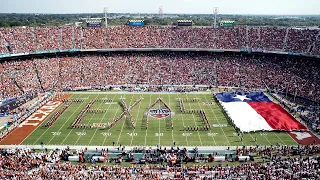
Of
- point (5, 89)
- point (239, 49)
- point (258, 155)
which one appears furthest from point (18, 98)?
point (239, 49)

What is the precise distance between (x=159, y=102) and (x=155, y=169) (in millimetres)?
19389

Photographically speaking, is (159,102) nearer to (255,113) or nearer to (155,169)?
(255,113)

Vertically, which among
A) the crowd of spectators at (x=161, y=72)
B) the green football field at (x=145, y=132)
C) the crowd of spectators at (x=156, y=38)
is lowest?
the green football field at (x=145, y=132)

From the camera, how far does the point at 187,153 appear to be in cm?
2680

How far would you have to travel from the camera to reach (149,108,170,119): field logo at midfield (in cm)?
3694

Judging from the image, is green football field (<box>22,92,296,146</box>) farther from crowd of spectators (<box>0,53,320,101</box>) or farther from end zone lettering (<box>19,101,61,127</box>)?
crowd of spectators (<box>0,53,320,101</box>)

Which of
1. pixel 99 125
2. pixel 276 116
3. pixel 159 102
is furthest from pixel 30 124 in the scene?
pixel 276 116

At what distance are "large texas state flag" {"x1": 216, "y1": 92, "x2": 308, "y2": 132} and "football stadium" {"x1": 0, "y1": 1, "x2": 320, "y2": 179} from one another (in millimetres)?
127

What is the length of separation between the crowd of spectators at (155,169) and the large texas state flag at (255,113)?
22.6 ft

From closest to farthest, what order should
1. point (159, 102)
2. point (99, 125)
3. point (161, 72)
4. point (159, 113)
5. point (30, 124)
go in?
point (99, 125) → point (30, 124) → point (159, 113) → point (159, 102) → point (161, 72)

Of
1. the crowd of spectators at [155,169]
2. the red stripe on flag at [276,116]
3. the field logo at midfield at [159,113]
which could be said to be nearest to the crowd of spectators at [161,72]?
the red stripe on flag at [276,116]

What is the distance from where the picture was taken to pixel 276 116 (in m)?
35.8

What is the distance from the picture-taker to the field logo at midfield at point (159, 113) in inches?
1454

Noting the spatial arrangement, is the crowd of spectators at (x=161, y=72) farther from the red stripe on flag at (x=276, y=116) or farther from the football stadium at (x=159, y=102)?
the red stripe on flag at (x=276, y=116)
